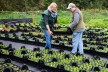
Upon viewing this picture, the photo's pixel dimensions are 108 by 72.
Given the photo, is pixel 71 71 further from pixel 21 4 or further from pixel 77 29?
pixel 21 4

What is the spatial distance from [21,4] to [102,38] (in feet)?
50.9

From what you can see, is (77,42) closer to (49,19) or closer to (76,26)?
(76,26)

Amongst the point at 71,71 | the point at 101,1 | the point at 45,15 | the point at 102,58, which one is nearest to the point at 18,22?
the point at 45,15

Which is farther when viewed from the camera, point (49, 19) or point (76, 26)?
point (49, 19)

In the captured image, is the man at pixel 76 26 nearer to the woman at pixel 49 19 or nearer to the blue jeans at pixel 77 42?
the blue jeans at pixel 77 42

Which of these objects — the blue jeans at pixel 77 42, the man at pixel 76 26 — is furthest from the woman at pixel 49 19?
the blue jeans at pixel 77 42

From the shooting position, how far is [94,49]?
11359mm

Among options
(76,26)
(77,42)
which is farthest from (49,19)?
(77,42)

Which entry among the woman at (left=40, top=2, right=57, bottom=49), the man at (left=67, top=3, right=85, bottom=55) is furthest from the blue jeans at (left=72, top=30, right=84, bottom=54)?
the woman at (left=40, top=2, right=57, bottom=49)

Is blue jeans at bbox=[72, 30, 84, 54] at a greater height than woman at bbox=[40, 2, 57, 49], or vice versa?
woman at bbox=[40, 2, 57, 49]

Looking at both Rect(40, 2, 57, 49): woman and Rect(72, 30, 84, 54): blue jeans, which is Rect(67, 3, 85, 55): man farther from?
Rect(40, 2, 57, 49): woman

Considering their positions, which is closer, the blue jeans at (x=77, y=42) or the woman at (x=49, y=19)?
the blue jeans at (x=77, y=42)

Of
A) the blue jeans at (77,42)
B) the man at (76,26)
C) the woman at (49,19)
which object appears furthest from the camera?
the woman at (49,19)

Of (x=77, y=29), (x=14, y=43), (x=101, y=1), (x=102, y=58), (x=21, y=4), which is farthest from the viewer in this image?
(x=101, y=1)
